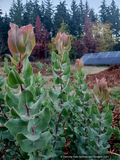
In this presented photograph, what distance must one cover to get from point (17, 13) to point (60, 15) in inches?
332

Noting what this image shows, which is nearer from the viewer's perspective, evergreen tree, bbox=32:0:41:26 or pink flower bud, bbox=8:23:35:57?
pink flower bud, bbox=8:23:35:57

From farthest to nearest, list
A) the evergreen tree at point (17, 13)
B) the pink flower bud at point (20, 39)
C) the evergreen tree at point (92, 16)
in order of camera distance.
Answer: the evergreen tree at point (92, 16) → the evergreen tree at point (17, 13) → the pink flower bud at point (20, 39)

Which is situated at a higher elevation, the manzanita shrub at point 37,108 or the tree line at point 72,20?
the tree line at point 72,20

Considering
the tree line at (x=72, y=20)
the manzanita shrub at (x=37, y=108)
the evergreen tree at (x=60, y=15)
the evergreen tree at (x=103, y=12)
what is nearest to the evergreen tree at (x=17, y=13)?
the tree line at (x=72, y=20)

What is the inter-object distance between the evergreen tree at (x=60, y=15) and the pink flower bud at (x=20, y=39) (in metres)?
26.2

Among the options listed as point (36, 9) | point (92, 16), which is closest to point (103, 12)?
point (92, 16)

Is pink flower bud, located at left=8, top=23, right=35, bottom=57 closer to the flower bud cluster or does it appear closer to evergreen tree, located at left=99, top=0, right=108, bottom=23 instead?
the flower bud cluster

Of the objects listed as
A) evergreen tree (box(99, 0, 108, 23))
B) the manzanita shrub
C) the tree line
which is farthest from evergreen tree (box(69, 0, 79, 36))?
the manzanita shrub

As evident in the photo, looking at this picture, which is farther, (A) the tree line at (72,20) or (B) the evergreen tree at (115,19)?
(B) the evergreen tree at (115,19)

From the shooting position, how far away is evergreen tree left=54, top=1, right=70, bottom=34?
25587 mm

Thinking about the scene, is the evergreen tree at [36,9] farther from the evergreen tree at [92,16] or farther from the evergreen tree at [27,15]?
the evergreen tree at [92,16]

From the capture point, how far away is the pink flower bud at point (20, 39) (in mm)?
492

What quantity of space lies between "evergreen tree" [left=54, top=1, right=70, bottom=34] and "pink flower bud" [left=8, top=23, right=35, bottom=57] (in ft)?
86.0

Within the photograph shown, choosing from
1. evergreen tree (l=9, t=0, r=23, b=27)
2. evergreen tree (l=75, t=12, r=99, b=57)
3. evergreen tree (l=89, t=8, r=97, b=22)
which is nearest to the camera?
evergreen tree (l=75, t=12, r=99, b=57)
